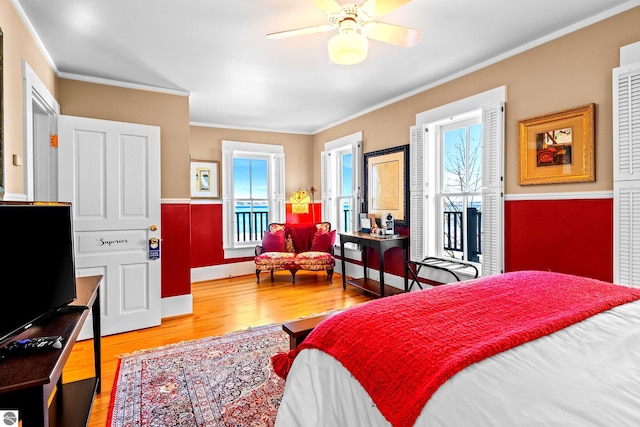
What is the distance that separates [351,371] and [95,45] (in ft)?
10.5

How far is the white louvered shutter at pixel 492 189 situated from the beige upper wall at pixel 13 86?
12.0ft

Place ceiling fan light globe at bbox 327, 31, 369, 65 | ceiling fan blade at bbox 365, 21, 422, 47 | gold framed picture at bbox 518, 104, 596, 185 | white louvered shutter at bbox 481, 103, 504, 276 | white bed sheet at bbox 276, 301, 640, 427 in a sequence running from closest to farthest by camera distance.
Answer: white bed sheet at bbox 276, 301, 640, 427 < ceiling fan light globe at bbox 327, 31, 369, 65 < ceiling fan blade at bbox 365, 21, 422, 47 < gold framed picture at bbox 518, 104, 596, 185 < white louvered shutter at bbox 481, 103, 504, 276

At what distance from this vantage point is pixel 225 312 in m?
3.86

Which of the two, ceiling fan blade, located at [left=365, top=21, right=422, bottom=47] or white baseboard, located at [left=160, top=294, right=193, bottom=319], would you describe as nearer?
ceiling fan blade, located at [left=365, top=21, right=422, bottom=47]

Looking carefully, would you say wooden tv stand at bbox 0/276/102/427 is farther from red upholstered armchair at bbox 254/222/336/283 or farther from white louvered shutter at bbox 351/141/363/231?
white louvered shutter at bbox 351/141/363/231

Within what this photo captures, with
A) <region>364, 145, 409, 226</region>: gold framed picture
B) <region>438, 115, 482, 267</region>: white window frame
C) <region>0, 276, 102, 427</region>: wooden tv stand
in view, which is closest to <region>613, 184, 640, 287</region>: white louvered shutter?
<region>438, 115, 482, 267</region>: white window frame

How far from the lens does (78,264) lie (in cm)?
316

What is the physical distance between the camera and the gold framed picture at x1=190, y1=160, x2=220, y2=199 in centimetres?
539

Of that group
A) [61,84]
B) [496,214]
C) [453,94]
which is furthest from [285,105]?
[496,214]

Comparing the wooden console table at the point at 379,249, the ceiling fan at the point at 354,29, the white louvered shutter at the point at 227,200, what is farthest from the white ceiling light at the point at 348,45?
the white louvered shutter at the point at 227,200

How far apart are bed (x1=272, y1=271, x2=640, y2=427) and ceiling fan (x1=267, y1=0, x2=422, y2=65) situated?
1461 mm

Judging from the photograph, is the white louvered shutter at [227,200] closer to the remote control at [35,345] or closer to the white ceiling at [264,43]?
the white ceiling at [264,43]

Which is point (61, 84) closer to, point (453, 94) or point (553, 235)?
point (453, 94)

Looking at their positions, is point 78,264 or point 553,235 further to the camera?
point 78,264
